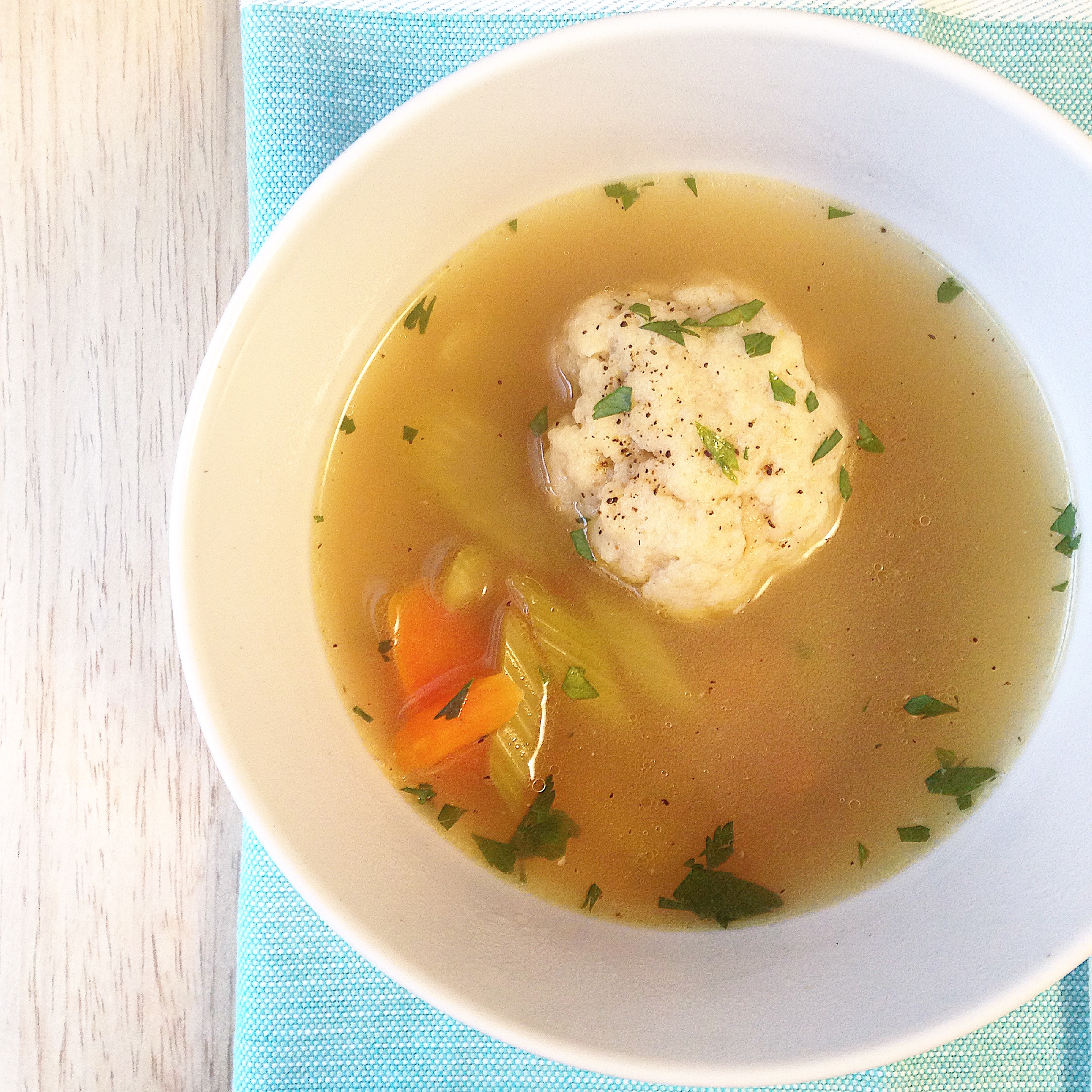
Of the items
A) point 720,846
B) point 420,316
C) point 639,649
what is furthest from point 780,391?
point 720,846

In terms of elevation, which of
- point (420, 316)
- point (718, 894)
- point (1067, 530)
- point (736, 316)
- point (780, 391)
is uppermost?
point (420, 316)

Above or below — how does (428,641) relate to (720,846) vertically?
above

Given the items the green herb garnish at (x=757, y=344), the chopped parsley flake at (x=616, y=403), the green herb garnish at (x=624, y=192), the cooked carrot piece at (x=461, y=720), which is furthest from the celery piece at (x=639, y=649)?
the green herb garnish at (x=624, y=192)

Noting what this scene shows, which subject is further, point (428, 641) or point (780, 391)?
point (428, 641)

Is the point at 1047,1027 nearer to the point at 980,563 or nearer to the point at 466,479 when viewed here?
the point at 980,563

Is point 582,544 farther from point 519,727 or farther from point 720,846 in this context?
point 720,846
